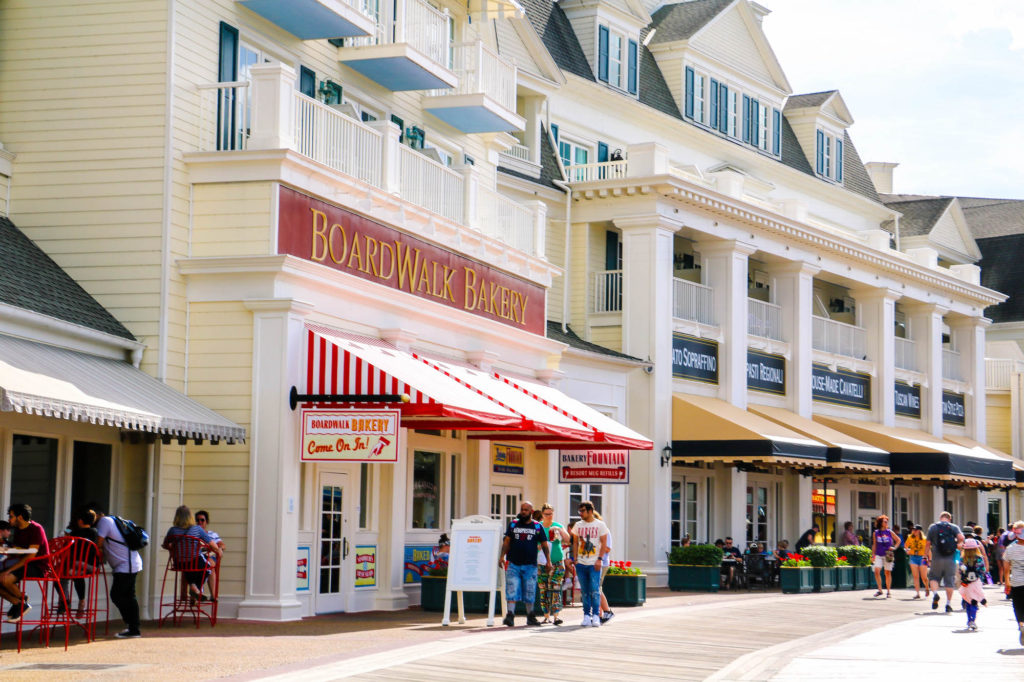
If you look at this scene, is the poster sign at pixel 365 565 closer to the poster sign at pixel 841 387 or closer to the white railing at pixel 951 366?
the poster sign at pixel 841 387

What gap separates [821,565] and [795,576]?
1.14 m

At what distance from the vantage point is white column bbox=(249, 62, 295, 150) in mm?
19266

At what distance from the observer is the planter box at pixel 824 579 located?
31.0m

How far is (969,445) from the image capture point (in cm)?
4522

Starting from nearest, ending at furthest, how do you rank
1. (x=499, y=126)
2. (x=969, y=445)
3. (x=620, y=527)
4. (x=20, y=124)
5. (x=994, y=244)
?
(x=20, y=124), (x=499, y=126), (x=620, y=527), (x=969, y=445), (x=994, y=244)

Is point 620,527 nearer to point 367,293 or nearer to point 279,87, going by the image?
point 367,293

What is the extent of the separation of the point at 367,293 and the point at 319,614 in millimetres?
4453

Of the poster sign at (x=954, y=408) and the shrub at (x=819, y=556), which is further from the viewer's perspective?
the poster sign at (x=954, y=408)

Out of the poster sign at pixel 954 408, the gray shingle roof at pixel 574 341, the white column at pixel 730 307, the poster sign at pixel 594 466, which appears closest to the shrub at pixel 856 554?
the white column at pixel 730 307

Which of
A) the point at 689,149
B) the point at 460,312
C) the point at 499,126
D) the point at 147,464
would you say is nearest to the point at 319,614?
the point at 147,464

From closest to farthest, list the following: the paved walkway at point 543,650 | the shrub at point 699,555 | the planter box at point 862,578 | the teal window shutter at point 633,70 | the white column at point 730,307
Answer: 1. the paved walkway at point 543,650
2. the shrub at point 699,555
3. the planter box at point 862,578
4. the white column at point 730,307
5. the teal window shutter at point 633,70

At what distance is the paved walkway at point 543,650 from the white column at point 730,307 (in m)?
12.3

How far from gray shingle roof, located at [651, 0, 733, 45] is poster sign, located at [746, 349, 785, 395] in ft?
27.0

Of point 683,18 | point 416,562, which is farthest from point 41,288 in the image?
point 683,18
